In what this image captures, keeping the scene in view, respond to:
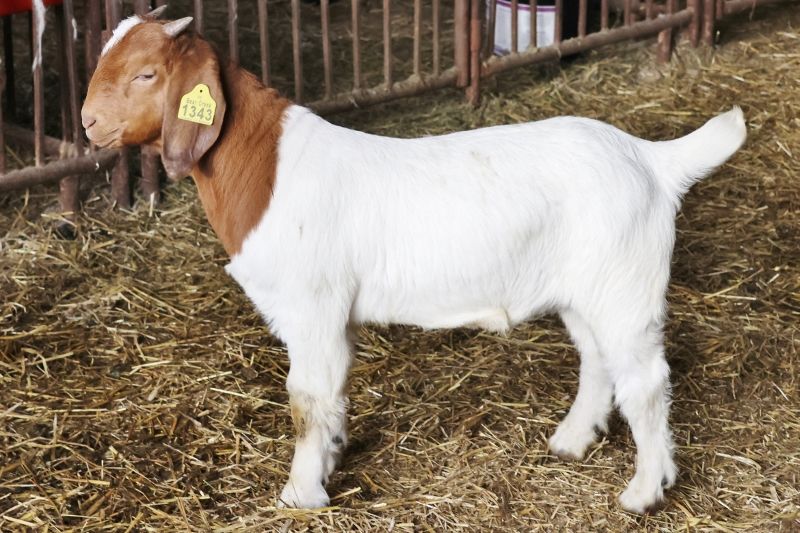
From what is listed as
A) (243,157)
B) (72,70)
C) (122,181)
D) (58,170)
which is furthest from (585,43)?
(243,157)

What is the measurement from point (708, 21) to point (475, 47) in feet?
5.73

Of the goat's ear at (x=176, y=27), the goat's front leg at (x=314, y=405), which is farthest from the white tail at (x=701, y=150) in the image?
the goat's ear at (x=176, y=27)

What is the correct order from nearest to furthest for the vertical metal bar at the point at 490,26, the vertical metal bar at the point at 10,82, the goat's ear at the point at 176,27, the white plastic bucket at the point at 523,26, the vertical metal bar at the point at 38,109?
1. the goat's ear at the point at 176,27
2. the vertical metal bar at the point at 38,109
3. the vertical metal bar at the point at 10,82
4. the vertical metal bar at the point at 490,26
5. the white plastic bucket at the point at 523,26

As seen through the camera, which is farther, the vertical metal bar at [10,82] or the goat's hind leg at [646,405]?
the vertical metal bar at [10,82]

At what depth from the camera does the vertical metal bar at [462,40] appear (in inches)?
258

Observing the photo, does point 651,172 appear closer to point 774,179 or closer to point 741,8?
point 774,179

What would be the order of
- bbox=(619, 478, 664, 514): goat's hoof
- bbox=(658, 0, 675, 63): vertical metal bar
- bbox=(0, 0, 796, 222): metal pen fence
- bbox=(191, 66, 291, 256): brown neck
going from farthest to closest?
1. bbox=(658, 0, 675, 63): vertical metal bar
2. bbox=(0, 0, 796, 222): metal pen fence
3. bbox=(619, 478, 664, 514): goat's hoof
4. bbox=(191, 66, 291, 256): brown neck

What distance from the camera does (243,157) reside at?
141 inches

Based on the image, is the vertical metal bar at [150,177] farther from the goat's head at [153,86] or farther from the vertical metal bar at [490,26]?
the goat's head at [153,86]

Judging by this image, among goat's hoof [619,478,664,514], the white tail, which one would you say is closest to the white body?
the white tail

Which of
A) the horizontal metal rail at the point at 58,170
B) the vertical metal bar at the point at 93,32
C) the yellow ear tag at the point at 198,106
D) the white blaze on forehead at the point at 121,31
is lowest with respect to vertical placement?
the horizontal metal rail at the point at 58,170

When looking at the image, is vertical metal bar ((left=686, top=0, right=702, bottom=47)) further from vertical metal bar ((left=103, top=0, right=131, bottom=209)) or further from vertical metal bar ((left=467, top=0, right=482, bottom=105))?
vertical metal bar ((left=103, top=0, right=131, bottom=209))

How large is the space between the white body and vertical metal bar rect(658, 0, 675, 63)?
3875mm

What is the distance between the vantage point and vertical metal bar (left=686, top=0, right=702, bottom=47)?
7320 mm
